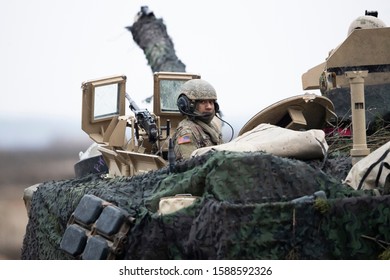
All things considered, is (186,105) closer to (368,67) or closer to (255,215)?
(368,67)

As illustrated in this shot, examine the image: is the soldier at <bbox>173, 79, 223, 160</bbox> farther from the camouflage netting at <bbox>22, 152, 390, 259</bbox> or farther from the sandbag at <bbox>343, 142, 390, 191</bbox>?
the sandbag at <bbox>343, 142, 390, 191</bbox>

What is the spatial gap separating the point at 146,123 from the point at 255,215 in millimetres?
3201

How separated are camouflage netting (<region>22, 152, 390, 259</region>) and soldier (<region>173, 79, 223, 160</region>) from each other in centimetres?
178

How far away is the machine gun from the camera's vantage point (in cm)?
1081

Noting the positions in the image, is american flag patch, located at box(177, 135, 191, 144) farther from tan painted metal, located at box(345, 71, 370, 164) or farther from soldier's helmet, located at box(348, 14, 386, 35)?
tan painted metal, located at box(345, 71, 370, 164)

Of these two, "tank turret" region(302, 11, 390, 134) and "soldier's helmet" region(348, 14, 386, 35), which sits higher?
"soldier's helmet" region(348, 14, 386, 35)

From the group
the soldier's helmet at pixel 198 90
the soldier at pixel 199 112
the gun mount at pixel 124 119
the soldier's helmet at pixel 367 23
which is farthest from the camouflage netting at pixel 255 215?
the soldier's helmet at pixel 367 23

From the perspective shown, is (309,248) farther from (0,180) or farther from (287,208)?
(0,180)

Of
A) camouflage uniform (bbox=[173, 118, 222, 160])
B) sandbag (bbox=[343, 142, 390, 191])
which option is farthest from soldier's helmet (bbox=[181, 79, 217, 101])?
sandbag (bbox=[343, 142, 390, 191])

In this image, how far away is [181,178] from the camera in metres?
8.45

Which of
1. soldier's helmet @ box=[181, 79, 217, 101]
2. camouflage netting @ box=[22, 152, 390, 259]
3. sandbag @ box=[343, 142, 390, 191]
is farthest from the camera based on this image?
soldier's helmet @ box=[181, 79, 217, 101]

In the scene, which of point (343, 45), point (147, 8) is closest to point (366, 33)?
point (343, 45)

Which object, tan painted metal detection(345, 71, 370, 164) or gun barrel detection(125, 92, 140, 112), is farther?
gun barrel detection(125, 92, 140, 112)

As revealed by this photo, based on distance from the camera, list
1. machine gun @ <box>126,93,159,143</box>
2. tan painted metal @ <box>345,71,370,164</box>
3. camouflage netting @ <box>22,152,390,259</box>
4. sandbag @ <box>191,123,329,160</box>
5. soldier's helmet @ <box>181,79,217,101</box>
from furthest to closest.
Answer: machine gun @ <box>126,93,159,143</box>
soldier's helmet @ <box>181,79,217,101</box>
sandbag @ <box>191,123,329,160</box>
tan painted metal @ <box>345,71,370,164</box>
camouflage netting @ <box>22,152,390,259</box>
